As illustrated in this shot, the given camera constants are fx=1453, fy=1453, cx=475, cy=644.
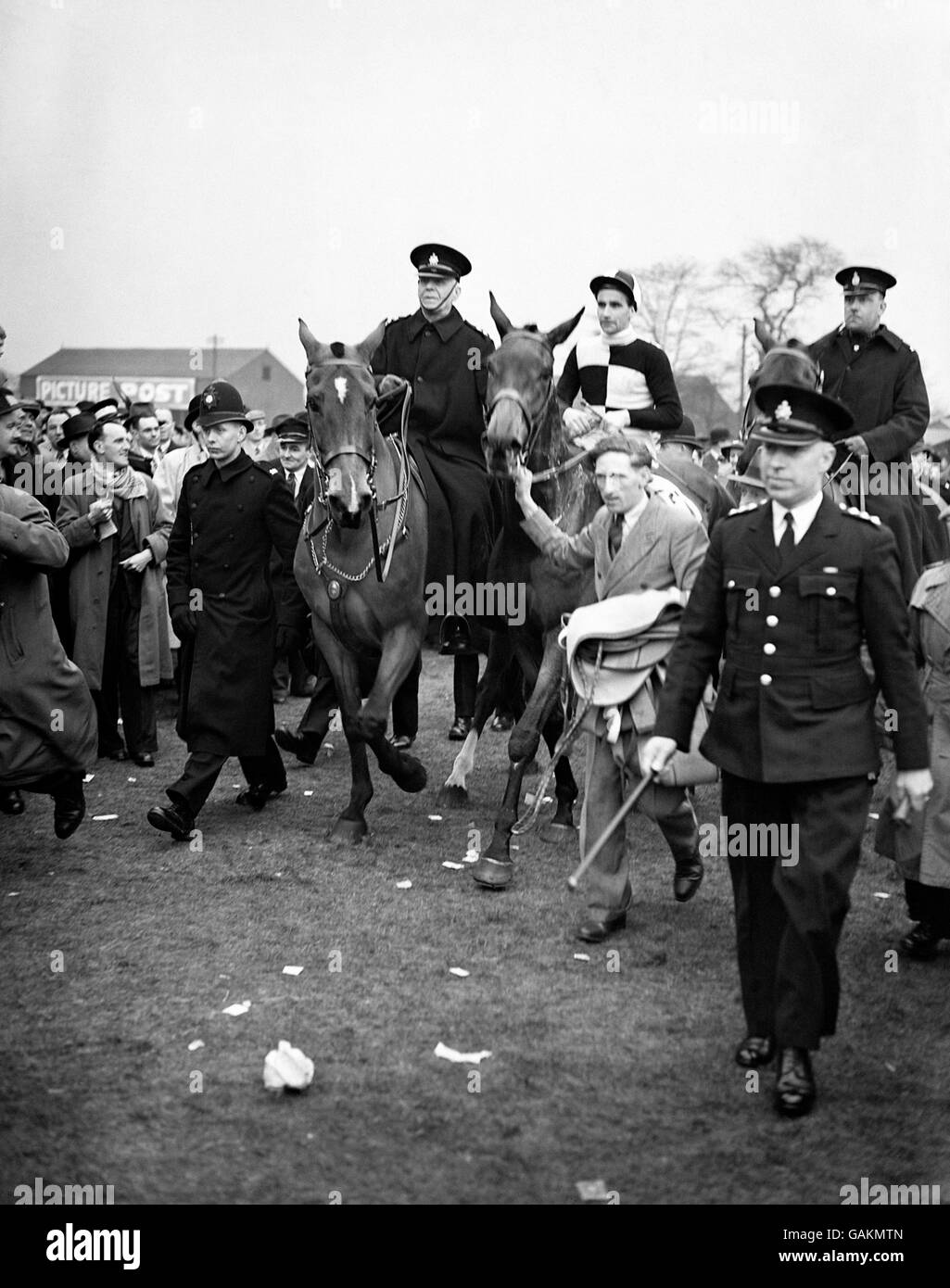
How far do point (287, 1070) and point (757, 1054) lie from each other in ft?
5.53

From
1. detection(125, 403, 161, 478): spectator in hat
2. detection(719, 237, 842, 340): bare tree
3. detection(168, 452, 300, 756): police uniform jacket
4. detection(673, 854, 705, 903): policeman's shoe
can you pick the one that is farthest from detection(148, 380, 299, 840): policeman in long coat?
detection(719, 237, 842, 340): bare tree

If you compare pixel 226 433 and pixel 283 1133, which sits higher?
pixel 226 433

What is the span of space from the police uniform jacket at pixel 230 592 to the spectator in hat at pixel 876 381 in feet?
11.1

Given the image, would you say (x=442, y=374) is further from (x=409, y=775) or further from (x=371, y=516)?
(x=409, y=775)

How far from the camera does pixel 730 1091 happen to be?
5.07 m

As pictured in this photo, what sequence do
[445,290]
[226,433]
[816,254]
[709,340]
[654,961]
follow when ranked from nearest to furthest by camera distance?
[654,961]
[226,433]
[445,290]
[816,254]
[709,340]

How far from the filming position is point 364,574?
831cm

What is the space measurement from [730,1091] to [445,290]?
5665mm

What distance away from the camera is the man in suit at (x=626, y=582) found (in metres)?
6.48

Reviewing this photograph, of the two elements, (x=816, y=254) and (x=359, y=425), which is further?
(x=816, y=254)

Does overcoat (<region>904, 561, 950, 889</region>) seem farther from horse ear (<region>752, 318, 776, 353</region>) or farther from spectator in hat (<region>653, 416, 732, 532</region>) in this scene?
spectator in hat (<region>653, 416, 732, 532</region>)

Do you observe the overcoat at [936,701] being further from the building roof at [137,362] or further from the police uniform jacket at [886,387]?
the building roof at [137,362]
